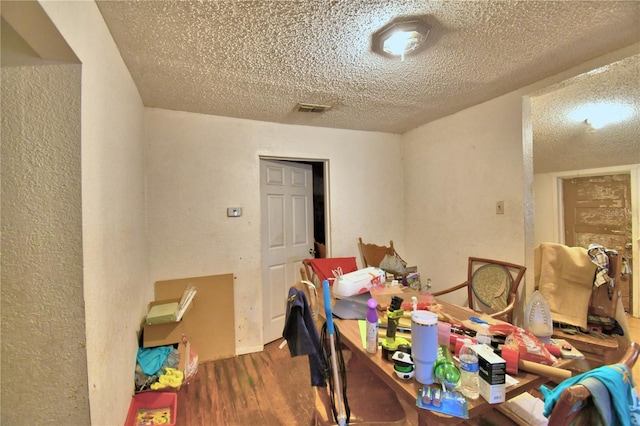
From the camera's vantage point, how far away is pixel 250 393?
6.86 feet

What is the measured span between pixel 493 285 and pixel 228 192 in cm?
268

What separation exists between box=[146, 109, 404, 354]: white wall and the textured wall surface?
1.61 meters

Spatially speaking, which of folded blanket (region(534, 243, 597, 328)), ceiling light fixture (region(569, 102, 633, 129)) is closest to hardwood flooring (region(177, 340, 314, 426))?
folded blanket (region(534, 243, 597, 328))

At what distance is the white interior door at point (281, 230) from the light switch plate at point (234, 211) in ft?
1.05

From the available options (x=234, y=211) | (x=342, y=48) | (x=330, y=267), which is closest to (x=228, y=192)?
(x=234, y=211)

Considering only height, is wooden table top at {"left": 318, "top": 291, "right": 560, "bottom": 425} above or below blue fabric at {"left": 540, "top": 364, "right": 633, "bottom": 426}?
below

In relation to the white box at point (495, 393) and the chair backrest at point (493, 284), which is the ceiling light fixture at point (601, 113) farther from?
the white box at point (495, 393)

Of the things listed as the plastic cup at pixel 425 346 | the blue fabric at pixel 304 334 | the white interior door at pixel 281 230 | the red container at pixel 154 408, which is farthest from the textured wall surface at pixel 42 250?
the white interior door at pixel 281 230

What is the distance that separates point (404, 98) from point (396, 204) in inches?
58.7

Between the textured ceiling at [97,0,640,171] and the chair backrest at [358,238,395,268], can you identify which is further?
the chair backrest at [358,238,395,268]

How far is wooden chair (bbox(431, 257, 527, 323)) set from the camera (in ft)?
7.11

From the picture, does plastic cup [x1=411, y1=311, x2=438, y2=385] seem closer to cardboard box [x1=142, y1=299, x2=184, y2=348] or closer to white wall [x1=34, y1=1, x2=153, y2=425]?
white wall [x1=34, y1=1, x2=153, y2=425]

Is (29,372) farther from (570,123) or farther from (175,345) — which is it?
(570,123)

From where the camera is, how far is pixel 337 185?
3.21 m
